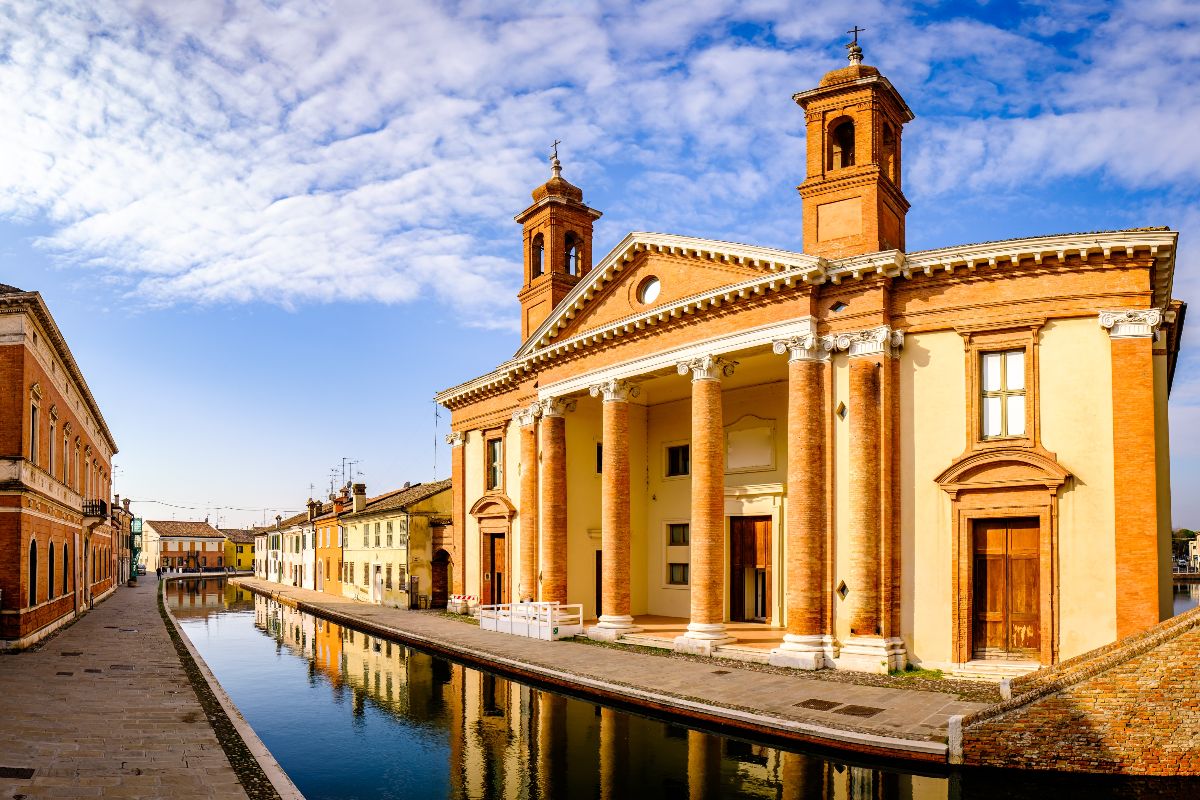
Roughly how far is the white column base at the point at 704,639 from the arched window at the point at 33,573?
53.7 feet

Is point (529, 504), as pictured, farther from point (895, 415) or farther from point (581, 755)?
point (581, 755)

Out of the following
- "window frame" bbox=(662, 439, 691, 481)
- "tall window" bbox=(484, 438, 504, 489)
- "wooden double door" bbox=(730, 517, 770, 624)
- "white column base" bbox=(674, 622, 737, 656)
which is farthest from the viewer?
"tall window" bbox=(484, 438, 504, 489)

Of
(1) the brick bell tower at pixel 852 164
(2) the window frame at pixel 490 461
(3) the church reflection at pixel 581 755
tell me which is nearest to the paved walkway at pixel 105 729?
(3) the church reflection at pixel 581 755

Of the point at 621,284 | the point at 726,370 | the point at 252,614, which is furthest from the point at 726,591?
the point at 252,614

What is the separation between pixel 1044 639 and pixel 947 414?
4.61 meters

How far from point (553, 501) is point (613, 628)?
462cm

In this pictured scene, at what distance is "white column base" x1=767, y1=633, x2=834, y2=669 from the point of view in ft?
59.9

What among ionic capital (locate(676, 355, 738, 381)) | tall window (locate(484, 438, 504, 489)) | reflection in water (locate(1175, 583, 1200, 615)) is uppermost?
ionic capital (locate(676, 355, 738, 381))

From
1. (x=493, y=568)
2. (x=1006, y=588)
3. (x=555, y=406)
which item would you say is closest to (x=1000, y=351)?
(x=1006, y=588)

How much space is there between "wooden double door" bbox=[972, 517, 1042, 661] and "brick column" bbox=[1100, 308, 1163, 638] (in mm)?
1521

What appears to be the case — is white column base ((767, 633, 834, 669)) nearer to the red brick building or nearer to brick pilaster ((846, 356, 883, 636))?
brick pilaster ((846, 356, 883, 636))

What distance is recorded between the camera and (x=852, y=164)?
2094cm

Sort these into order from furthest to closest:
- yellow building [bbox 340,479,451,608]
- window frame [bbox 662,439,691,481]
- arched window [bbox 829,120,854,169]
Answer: yellow building [bbox 340,479,451,608] → window frame [bbox 662,439,691,481] → arched window [bbox 829,120,854,169]

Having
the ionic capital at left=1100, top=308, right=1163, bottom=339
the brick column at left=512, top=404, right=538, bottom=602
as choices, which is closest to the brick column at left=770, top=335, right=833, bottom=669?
the ionic capital at left=1100, top=308, right=1163, bottom=339
